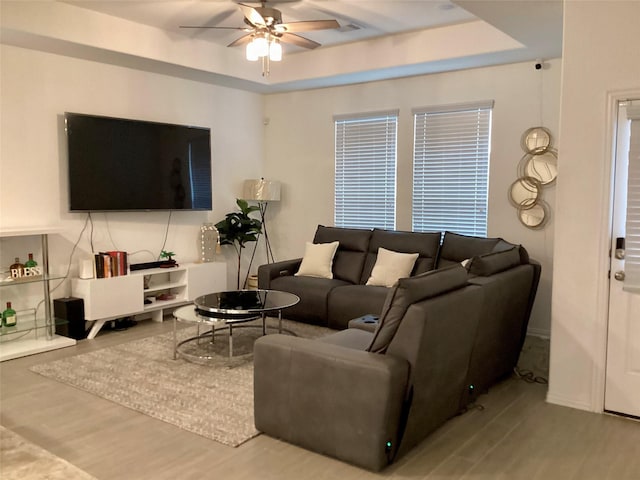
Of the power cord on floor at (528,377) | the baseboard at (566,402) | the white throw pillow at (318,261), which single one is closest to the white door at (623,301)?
the baseboard at (566,402)

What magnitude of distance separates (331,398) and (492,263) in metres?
1.60

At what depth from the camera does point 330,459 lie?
2867 mm

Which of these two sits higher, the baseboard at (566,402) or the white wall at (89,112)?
the white wall at (89,112)

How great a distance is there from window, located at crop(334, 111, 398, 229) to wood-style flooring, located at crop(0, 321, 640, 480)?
3.08 m

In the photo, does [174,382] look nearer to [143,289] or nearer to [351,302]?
[143,289]

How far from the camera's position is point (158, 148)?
5781mm

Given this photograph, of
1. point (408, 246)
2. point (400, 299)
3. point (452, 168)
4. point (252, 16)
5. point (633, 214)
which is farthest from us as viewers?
point (452, 168)

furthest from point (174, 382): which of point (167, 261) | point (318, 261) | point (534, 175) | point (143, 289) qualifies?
point (534, 175)

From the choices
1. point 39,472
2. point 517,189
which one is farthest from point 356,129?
point 39,472

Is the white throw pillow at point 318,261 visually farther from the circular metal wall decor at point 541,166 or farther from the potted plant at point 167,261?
the circular metal wall decor at point 541,166

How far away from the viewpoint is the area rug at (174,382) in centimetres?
333

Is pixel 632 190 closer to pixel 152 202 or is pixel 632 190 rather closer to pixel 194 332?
pixel 194 332

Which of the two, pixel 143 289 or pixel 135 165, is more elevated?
pixel 135 165

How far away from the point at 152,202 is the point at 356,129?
99.1 inches
